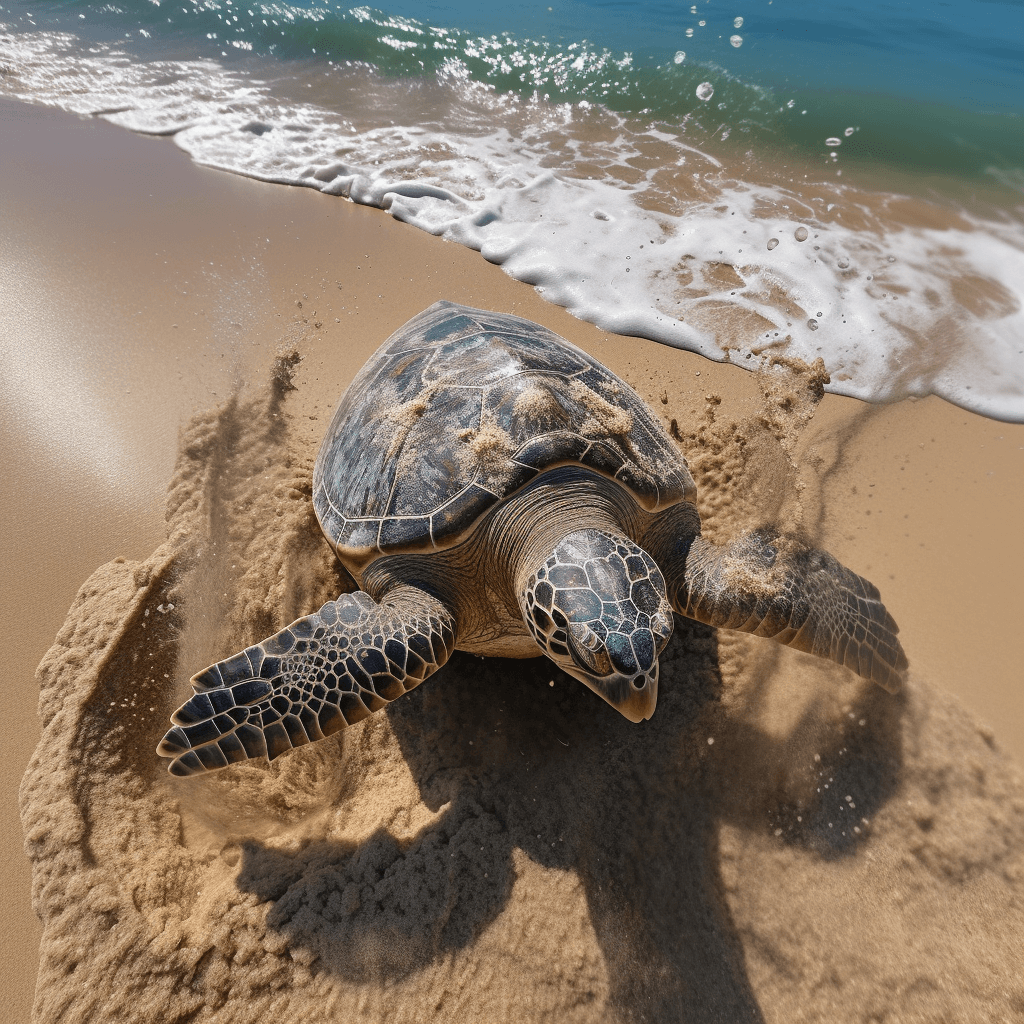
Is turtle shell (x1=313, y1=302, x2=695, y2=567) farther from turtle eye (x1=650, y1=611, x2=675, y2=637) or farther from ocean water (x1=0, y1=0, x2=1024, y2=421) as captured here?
ocean water (x1=0, y1=0, x2=1024, y2=421)

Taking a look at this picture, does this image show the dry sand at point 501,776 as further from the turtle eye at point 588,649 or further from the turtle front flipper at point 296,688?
the turtle eye at point 588,649

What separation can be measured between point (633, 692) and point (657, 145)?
6952 millimetres

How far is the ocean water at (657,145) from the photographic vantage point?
4.19 metres

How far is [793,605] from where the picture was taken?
2111 millimetres

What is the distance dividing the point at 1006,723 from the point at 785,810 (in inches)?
41.6

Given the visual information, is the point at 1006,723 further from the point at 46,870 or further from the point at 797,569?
the point at 46,870

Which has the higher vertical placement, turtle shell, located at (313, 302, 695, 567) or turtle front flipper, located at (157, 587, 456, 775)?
turtle shell, located at (313, 302, 695, 567)

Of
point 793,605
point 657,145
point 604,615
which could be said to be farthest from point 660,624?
point 657,145

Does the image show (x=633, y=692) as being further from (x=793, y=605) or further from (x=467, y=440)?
(x=467, y=440)

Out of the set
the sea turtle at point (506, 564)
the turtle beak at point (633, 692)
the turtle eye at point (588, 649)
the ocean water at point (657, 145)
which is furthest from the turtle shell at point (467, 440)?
the ocean water at point (657, 145)

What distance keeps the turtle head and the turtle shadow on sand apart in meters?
0.71

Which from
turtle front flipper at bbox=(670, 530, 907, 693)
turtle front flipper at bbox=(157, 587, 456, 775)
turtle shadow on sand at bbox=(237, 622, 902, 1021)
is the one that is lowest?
turtle shadow on sand at bbox=(237, 622, 902, 1021)

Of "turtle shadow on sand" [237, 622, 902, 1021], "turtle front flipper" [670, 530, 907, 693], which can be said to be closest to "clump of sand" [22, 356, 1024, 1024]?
"turtle shadow on sand" [237, 622, 902, 1021]

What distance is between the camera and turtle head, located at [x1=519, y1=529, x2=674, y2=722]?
61.8 inches
